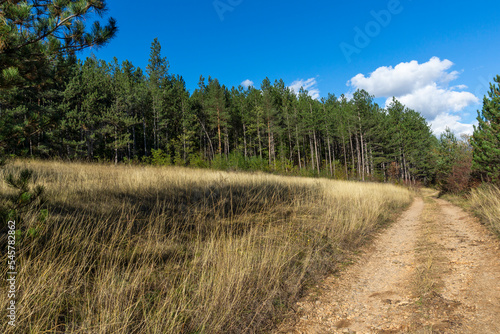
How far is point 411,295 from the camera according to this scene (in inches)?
109

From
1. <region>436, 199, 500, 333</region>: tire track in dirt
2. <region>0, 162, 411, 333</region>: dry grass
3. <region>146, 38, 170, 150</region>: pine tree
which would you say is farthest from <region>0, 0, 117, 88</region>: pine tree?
<region>146, 38, 170, 150</region>: pine tree

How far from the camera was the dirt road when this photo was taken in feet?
7.29

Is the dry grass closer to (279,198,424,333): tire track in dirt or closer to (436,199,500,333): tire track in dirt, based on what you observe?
(279,198,424,333): tire track in dirt

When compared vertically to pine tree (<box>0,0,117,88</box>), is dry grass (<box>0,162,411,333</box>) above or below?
below

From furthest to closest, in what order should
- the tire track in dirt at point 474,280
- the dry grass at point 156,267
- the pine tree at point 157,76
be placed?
1. the pine tree at point 157,76
2. the tire track in dirt at point 474,280
3. the dry grass at point 156,267

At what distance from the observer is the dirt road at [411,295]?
2221mm

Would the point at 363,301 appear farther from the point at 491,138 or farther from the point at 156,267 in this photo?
the point at 491,138

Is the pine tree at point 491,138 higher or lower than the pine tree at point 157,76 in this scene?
lower

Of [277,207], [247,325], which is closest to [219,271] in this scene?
[247,325]

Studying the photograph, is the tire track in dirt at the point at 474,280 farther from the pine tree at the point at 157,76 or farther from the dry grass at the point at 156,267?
the pine tree at the point at 157,76

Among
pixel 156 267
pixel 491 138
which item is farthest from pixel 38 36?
pixel 491 138

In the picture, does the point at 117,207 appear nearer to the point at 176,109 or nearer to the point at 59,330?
the point at 59,330

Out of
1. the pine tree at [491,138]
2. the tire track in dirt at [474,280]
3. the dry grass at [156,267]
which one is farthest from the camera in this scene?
the pine tree at [491,138]

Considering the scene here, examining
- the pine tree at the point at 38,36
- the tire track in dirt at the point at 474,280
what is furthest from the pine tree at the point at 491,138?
the pine tree at the point at 38,36
